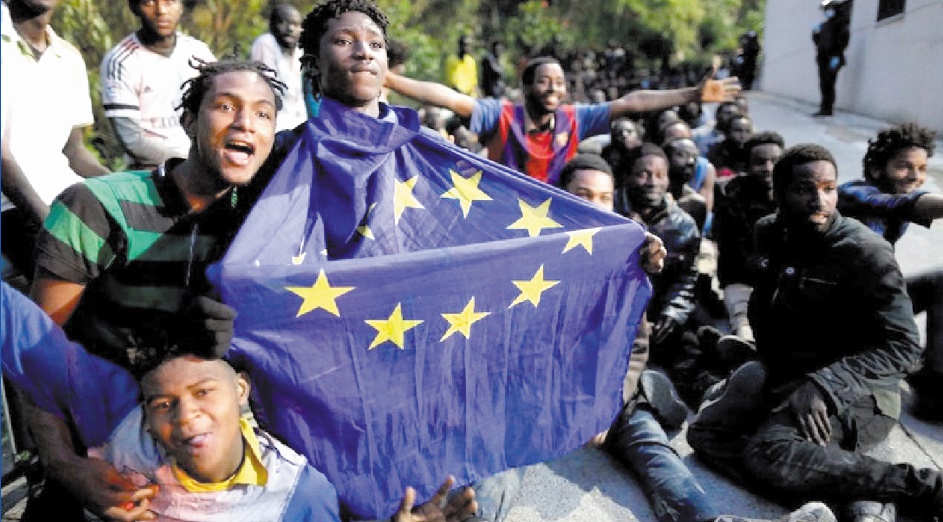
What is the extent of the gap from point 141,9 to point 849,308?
3.36 m

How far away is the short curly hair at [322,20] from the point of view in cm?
282

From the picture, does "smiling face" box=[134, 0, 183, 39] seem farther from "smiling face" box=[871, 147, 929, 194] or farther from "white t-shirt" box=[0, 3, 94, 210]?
"smiling face" box=[871, 147, 929, 194]

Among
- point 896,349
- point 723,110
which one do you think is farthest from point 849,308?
point 723,110

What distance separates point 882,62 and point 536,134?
10550 millimetres

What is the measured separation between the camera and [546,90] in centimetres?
445

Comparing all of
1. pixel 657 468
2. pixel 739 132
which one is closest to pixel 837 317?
pixel 657 468

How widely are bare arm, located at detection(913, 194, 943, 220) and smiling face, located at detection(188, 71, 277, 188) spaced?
9.81ft

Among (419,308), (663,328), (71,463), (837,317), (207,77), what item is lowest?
(663,328)

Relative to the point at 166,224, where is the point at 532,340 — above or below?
below

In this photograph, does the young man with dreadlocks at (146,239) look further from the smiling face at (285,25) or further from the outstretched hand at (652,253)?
the smiling face at (285,25)

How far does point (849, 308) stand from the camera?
3.27 metres

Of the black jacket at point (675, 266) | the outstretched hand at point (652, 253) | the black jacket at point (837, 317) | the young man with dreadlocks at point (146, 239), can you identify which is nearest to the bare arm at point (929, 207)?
the black jacket at point (837, 317)

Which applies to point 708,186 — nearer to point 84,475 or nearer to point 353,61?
point 353,61

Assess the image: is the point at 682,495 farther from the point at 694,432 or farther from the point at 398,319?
the point at 398,319
